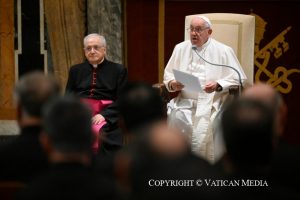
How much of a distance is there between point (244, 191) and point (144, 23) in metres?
5.09

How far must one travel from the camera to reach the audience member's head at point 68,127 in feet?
8.47

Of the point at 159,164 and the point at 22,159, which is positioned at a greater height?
the point at 159,164

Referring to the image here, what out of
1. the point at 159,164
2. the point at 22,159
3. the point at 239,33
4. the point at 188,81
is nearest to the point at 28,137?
the point at 22,159

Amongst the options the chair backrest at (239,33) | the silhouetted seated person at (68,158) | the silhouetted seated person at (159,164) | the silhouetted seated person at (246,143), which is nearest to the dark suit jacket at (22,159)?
the silhouetted seated person at (68,158)

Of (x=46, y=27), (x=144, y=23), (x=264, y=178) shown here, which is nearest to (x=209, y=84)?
(x=144, y=23)

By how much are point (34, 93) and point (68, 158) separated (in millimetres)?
818

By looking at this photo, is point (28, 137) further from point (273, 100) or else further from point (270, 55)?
point (270, 55)

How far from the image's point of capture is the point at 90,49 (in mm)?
6230

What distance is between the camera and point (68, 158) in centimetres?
255

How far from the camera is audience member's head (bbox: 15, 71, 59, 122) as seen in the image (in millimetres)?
3258

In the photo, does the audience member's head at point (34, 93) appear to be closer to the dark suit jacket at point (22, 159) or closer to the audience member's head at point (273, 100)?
the dark suit jacket at point (22, 159)

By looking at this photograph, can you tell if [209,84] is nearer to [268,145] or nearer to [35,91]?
[35,91]

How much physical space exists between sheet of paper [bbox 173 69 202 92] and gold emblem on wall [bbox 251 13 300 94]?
196 cm

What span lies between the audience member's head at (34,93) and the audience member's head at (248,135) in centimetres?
106
